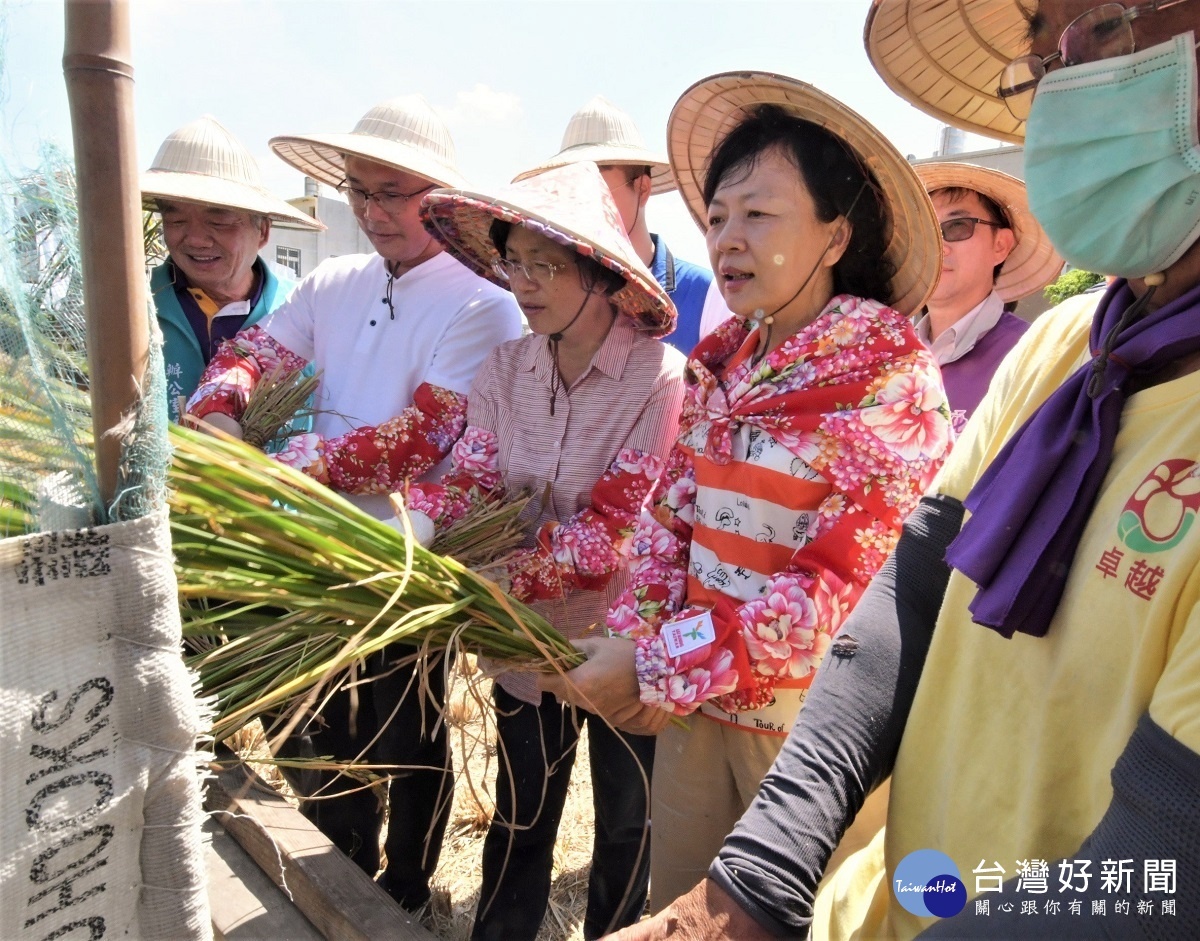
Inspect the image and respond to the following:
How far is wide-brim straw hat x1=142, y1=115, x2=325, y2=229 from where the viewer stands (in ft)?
9.35

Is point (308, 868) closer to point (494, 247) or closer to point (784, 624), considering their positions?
point (784, 624)

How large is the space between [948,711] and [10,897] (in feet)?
3.30

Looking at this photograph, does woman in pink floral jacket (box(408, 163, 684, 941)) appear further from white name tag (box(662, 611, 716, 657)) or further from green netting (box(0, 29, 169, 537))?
green netting (box(0, 29, 169, 537))

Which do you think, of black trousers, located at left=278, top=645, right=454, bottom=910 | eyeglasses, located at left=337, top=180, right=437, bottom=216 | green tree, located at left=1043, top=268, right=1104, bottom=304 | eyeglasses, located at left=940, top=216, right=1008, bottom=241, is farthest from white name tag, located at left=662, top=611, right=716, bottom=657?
green tree, located at left=1043, top=268, right=1104, bottom=304

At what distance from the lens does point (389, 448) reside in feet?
6.94

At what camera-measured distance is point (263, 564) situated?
4.27ft

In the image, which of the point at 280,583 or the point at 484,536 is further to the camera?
the point at 484,536

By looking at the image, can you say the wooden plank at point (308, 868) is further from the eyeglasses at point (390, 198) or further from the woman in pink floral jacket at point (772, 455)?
the eyeglasses at point (390, 198)

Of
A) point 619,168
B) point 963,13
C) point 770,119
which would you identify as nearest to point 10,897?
point 770,119

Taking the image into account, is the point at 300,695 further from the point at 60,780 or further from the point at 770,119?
the point at 770,119

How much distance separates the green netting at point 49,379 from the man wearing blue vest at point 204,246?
2162mm

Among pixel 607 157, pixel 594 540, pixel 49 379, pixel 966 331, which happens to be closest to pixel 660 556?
pixel 594 540

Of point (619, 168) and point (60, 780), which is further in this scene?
point (619, 168)

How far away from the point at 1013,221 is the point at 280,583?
2.70 m
